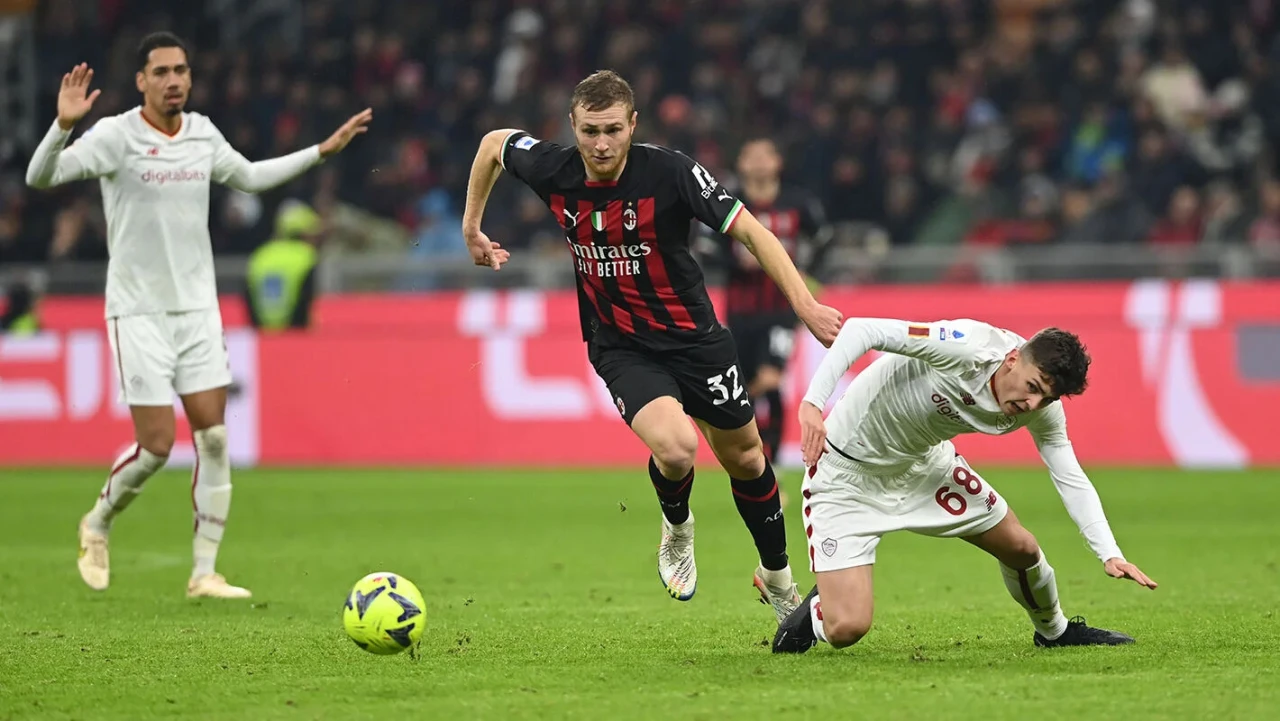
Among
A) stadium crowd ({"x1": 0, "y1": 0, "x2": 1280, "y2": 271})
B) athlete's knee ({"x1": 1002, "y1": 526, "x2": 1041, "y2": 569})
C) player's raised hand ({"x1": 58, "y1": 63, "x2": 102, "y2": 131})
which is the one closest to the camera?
athlete's knee ({"x1": 1002, "y1": 526, "x2": 1041, "y2": 569})

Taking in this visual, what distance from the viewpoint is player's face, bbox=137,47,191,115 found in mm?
7961

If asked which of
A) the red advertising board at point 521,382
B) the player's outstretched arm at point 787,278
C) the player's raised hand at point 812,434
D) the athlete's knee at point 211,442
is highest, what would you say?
the player's outstretched arm at point 787,278

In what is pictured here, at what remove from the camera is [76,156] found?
25.9 ft

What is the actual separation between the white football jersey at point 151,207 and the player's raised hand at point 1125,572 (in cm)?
445

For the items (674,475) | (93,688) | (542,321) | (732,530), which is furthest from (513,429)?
(93,688)

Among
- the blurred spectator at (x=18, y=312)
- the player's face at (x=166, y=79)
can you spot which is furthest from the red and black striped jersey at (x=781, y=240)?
the blurred spectator at (x=18, y=312)

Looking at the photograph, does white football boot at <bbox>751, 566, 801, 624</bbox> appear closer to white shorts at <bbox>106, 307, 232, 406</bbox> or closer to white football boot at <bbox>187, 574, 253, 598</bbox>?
white football boot at <bbox>187, 574, 253, 598</bbox>

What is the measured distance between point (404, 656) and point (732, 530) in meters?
4.99

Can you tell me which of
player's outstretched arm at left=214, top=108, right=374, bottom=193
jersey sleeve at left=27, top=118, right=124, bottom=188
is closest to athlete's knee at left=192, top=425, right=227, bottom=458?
player's outstretched arm at left=214, top=108, right=374, bottom=193

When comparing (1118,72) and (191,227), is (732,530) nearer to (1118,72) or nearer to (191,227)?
(191,227)

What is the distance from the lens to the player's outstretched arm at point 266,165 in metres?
8.30

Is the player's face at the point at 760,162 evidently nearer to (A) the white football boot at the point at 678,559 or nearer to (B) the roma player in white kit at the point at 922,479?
(A) the white football boot at the point at 678,559

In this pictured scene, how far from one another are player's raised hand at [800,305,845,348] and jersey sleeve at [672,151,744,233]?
0.62 metres

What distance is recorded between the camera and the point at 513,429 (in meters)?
15.1
